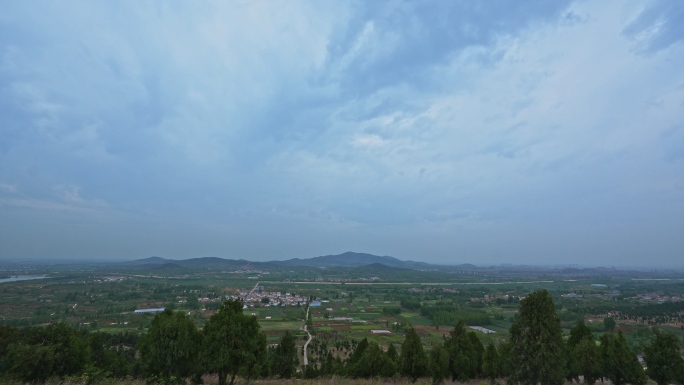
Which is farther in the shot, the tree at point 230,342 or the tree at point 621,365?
the tree at point 621,365

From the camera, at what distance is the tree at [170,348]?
14.2 metres

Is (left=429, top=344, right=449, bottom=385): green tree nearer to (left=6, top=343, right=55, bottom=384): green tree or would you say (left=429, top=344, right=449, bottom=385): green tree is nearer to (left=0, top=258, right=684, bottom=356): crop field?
(left=6, top=343, right=55, bottom=384): green tree

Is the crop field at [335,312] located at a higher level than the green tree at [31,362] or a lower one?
lower

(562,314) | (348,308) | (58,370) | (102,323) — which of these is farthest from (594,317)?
(102,323)

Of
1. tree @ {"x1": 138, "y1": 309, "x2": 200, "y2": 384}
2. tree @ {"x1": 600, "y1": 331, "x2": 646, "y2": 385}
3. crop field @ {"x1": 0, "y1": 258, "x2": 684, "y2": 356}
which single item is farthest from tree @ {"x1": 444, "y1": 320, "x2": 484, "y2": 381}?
crop field @ {"x1": 0, "y1": 258, "x2": 684, "y2": 356}

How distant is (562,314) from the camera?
58562 millimetres

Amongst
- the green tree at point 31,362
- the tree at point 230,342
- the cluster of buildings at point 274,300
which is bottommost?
the cluster of buildings at point 274,300

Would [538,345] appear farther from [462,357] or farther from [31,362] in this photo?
[31,362]

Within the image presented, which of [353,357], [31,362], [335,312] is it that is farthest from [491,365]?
[335,312]

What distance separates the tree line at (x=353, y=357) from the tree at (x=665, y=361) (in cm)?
4

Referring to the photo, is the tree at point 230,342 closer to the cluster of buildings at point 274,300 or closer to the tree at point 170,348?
the tree at point 170,348

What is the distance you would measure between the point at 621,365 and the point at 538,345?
7.62m

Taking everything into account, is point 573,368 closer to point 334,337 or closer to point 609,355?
point 609,355

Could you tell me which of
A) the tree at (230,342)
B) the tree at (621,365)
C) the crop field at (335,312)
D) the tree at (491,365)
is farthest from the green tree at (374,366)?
the crop field at (335,312)
